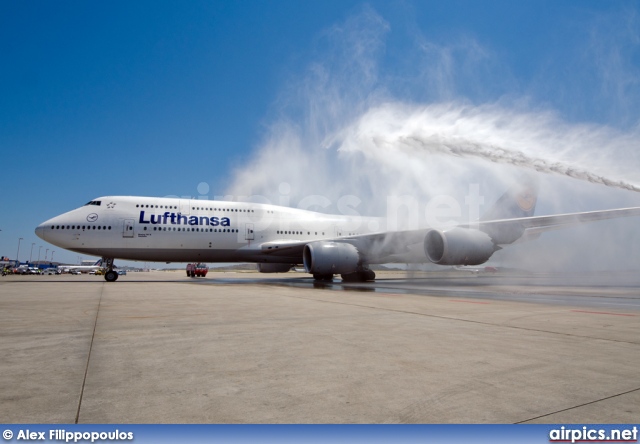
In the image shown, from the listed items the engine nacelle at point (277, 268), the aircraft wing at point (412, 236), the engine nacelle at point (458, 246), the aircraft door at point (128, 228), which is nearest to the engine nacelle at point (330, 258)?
the aircraft wing at point (412, 236)

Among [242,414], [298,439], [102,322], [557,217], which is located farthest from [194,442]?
[557,217]

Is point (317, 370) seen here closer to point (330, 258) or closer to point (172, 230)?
point (330, 258)

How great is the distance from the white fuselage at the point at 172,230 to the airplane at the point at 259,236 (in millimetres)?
49

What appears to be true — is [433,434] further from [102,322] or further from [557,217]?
[557,217]

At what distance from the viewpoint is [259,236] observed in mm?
23281

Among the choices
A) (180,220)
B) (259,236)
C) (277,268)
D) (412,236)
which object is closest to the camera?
(412,236)

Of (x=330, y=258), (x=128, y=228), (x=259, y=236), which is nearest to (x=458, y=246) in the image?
(x=330, y=258)

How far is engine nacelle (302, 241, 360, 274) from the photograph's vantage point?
1891cm

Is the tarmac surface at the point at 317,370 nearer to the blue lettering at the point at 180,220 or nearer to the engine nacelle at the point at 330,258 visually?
the engine nacelle at the point at 330,258

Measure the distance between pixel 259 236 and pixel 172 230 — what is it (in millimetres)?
4808

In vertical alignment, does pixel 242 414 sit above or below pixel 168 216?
below

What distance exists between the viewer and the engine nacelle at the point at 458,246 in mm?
17234

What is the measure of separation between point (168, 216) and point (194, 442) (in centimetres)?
2103

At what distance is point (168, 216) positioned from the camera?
21.8m
